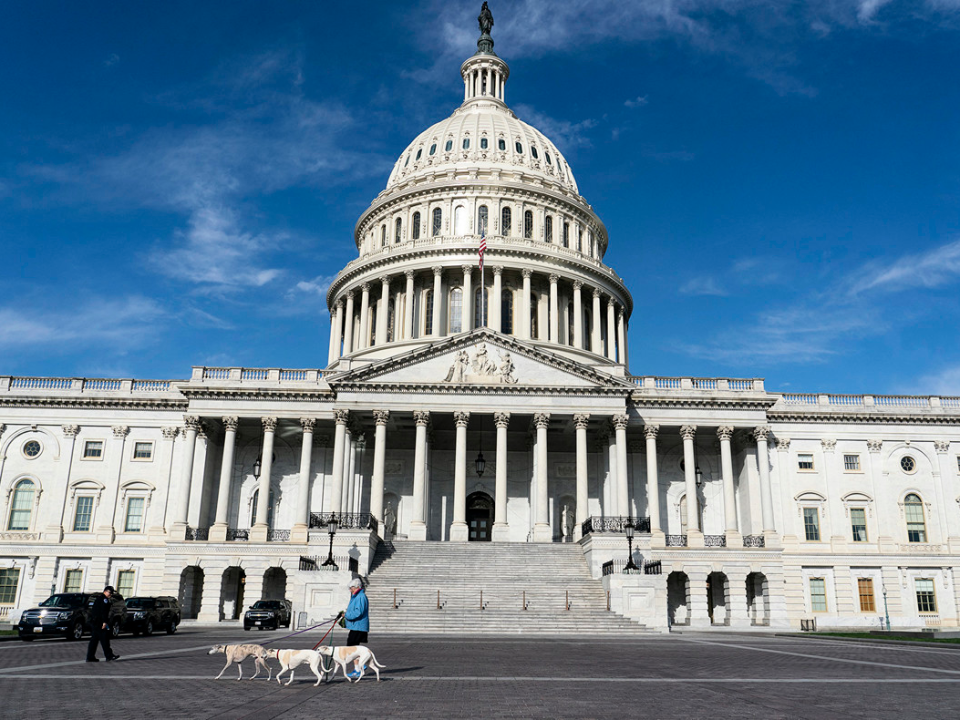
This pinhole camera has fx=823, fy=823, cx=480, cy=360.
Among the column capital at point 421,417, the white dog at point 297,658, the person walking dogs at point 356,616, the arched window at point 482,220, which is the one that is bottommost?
the white dog at point 297,658

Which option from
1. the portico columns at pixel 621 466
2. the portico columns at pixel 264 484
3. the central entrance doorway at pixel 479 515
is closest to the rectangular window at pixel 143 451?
the portico columns at pixel 264 484

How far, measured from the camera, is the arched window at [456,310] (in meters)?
69.6

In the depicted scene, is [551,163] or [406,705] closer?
[406,705]

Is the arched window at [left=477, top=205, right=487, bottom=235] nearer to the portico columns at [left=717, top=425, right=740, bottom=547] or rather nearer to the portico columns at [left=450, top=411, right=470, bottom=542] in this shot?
the portico columns at [left=450, top=411, right=470, bottom=542]

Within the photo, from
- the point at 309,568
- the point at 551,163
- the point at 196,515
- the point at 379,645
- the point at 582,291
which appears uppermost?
the point at 551,163

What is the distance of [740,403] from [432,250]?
29243 millimetres

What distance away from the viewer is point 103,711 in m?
11.4

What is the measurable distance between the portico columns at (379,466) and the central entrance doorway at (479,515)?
9.52 m

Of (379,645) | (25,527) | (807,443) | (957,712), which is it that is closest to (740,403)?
(807,443)

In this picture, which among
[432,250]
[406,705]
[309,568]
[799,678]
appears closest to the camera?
[406,705]

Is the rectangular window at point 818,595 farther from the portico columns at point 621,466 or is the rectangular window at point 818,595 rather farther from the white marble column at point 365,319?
the white marble column at point 365,319

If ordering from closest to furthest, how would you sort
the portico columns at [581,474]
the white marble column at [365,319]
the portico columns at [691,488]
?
the portico columns at [581,474]
the portico columns at [691,488]
the white marble column at [365,319]

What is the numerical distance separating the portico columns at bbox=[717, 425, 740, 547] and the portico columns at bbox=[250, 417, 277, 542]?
28.3 metres

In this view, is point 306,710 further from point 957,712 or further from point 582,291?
point 582,291
